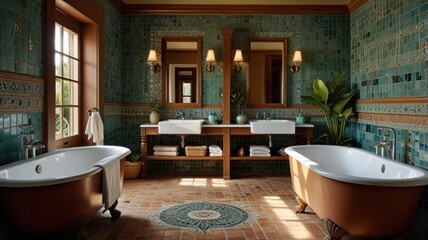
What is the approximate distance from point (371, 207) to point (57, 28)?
348cm

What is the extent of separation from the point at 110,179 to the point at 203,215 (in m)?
1.02

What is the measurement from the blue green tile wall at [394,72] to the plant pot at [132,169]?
10.7 feet

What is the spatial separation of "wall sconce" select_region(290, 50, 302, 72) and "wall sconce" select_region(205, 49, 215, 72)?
1.25 metres

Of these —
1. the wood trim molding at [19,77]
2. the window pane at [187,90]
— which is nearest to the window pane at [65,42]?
the wood trim molding at [19,77]

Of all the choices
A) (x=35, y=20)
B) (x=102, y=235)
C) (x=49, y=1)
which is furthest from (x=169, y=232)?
(x=49, y=1)

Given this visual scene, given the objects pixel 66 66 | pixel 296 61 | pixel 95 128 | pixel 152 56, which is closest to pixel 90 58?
pixel 66 66

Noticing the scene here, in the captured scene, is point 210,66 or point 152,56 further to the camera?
point 210,66

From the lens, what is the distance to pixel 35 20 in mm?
2990

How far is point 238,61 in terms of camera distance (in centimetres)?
527

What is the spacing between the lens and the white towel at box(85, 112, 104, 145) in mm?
3967

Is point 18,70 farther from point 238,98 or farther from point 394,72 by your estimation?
point 394,72

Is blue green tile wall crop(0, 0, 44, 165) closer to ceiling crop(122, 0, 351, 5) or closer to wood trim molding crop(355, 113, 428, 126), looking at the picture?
ceiling crop(122, 0, 351, 5)

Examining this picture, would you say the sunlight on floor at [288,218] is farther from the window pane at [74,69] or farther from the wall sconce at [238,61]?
the window pane at [74,69]

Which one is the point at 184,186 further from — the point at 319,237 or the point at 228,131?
the point at 319,237
